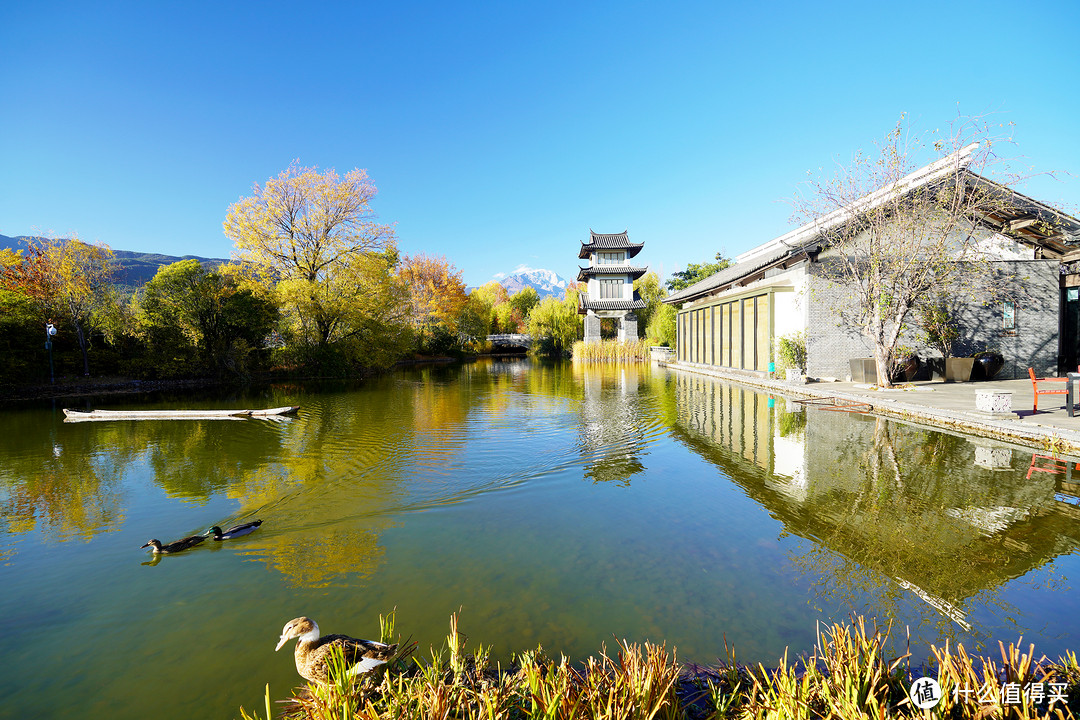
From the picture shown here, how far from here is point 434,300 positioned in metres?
45.0

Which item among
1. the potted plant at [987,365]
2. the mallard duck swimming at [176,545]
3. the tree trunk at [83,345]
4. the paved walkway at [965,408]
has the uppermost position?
the tree trunk at [83,345]

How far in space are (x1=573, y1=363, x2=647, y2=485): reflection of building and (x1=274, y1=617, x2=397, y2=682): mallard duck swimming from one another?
14.6 ft

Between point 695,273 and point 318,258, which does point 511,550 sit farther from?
point 695,273

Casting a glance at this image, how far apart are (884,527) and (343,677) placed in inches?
192

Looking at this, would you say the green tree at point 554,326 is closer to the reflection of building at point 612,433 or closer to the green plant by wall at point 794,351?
the reflection of building at point 612,433

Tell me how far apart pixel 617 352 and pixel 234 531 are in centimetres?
2935

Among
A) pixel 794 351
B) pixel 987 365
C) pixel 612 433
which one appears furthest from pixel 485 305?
pixel 612 433

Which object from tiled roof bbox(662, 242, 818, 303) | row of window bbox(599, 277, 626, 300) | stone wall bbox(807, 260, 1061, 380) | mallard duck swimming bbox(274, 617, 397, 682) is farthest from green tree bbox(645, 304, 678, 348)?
mallard duck swimming bbox(274, 617, 397, 682)

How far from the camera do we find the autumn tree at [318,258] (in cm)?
2317

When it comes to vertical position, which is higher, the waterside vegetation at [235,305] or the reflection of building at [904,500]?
the waterside vegetation at [235,305]

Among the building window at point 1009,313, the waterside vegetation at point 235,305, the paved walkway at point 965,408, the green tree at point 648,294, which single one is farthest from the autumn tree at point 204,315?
the green tree at point 648,294

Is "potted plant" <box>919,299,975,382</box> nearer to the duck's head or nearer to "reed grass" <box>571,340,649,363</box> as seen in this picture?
the duck's head

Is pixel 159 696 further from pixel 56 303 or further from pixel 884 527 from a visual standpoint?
pixel 56 303

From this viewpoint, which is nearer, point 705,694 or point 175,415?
point 705,694
